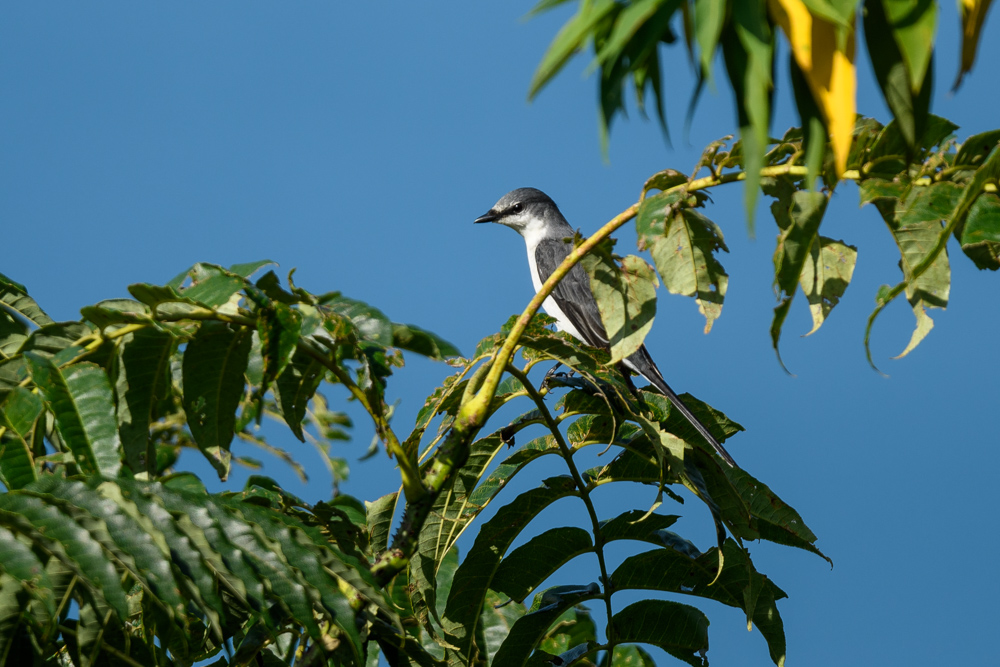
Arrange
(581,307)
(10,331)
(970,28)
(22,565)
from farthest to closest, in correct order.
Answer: (581,307)
(10,331)
(22,565)
(970,28)

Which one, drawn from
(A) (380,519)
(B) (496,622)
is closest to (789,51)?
(A) (380,519)

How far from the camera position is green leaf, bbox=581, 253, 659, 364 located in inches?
90.0

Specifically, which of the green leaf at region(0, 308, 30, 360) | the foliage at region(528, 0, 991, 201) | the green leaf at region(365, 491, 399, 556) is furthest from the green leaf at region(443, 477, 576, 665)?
the foliage at region(528, 0, 991, 201)

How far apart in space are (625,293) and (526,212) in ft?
22.2

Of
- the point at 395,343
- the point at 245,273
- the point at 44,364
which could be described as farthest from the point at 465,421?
the point at 44,364

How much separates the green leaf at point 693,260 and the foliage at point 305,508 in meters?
0.10

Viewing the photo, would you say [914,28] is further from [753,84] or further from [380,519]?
[380,519]

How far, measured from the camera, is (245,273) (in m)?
2.17

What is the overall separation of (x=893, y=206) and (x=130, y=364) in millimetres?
1977

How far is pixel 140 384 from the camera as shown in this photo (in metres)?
2.23

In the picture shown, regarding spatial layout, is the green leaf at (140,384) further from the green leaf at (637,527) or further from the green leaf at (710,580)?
the green leaf at (710,580)

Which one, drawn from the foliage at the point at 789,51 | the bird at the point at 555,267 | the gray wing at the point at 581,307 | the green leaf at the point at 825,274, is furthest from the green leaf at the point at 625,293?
the gray wing at the point at 581,307

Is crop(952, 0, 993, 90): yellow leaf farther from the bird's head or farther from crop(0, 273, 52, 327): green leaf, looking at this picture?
the bird's head

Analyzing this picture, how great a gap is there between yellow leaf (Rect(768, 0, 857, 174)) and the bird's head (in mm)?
7669
